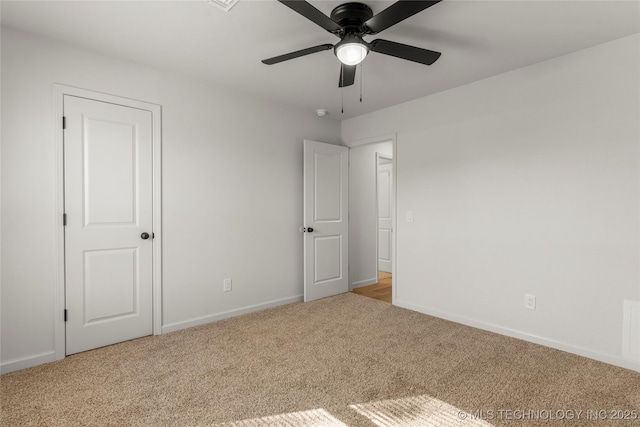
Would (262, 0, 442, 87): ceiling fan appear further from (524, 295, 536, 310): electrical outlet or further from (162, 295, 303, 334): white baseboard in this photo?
Answer: (162, 295, 303, 334): white baseboard

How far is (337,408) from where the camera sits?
1859 millimetres

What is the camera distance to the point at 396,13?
170 cm

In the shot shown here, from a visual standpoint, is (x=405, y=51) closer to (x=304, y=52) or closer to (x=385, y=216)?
(x=304, y=52)

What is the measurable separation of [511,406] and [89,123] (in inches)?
140

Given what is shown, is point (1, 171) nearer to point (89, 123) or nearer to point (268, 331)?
point (89, 123)

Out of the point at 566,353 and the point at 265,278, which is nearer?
the point at 566,353

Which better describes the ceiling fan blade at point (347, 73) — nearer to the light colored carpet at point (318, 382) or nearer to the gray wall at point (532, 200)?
the gray wall at point (532, 200)

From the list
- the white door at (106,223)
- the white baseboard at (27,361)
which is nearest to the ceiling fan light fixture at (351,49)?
the white door at (106,223)

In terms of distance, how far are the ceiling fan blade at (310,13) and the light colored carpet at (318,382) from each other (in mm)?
2163

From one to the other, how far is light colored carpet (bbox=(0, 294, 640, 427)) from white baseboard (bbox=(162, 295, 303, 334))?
132 mm

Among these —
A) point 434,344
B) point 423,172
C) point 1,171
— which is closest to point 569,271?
point 434,344

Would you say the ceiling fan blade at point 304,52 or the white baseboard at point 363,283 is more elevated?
the ceiling fan blade at point 304,52

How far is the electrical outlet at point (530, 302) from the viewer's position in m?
2.80

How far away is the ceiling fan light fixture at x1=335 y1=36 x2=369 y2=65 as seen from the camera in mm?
1942
